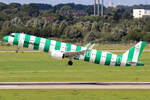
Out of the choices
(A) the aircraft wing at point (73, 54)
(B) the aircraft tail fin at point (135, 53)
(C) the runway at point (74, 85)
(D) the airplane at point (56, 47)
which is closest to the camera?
(D) the airplane at point (56, 47)

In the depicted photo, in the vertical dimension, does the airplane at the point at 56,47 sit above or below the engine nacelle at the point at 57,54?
above

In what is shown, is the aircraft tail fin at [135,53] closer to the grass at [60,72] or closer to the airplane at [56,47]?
the grass at [60,72]

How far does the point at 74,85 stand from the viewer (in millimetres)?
65438

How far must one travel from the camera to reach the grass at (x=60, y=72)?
245 feet

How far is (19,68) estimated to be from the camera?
92000mm
